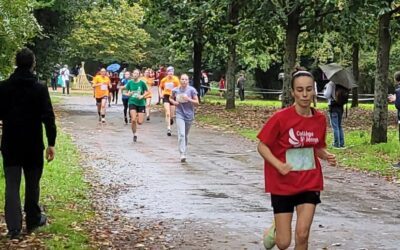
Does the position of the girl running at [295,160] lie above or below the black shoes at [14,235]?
above

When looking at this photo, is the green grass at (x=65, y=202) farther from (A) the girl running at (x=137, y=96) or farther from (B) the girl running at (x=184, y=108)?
(A) the girl running at (x=137, y=96)

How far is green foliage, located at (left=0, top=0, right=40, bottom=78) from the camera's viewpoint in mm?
11211

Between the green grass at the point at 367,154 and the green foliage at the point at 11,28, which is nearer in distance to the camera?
the green foliage at the point at 11,28

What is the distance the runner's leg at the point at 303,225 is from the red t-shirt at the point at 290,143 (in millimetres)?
143

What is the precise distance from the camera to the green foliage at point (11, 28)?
11211mm

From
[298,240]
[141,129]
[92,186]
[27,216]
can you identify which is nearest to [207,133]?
[141,129]

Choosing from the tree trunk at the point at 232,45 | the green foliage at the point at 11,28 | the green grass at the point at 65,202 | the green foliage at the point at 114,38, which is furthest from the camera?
the green foliage at the point at 114,38

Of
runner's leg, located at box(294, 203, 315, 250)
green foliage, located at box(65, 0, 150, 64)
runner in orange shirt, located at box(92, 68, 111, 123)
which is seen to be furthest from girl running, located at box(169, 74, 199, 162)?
green foliage, located at box(65, 0, 150, 64)

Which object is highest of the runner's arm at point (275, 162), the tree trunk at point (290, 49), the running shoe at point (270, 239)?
the tree trunk at point (290, 49)

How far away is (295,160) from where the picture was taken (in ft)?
19.7

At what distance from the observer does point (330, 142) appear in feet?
62.2

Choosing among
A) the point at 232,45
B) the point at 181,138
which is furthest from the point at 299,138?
the point at 232,45

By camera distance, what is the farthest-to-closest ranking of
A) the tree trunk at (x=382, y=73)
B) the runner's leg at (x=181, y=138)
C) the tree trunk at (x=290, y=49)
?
the tree trunk at (x=290, y=49) → the tree trunk at (x=382, y=73) → the runner's leg at (x=181, y=138)

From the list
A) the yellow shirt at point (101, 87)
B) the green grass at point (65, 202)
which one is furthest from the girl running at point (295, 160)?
the yellow shirt at point (101, 87)
